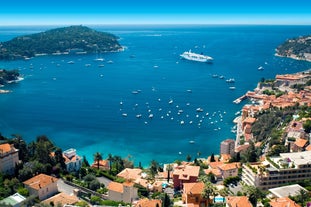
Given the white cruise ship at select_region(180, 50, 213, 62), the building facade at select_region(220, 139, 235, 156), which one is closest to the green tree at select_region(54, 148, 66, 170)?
the building facade at select_region(220, 139, 235, 156)

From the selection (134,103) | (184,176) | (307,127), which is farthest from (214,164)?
(134,103)

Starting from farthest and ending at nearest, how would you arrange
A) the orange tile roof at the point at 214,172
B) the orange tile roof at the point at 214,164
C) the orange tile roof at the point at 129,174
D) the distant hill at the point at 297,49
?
1. the distant hill at the point at 297,49
2. the orange tile roof at the point at 214,164
3. the orange tile roof at the point at 214,172
4. the orange tile roof at the point at 129,174

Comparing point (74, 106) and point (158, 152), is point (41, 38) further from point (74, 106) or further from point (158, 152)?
point (158, 152)

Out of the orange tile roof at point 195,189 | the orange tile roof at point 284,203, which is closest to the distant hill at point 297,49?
the orange tile roof at point 284,203

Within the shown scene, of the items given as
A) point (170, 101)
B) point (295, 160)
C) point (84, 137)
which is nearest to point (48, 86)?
point (170, 101)

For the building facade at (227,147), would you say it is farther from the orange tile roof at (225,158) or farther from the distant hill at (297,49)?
the distant hill at (297,49)

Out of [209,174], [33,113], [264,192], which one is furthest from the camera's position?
[33,113]

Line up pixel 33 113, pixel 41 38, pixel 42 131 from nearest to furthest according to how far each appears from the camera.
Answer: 1. pixel 42 131
2. pixel 33 113
3. pixel 41 38

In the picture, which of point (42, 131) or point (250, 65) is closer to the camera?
point (42, 131)
